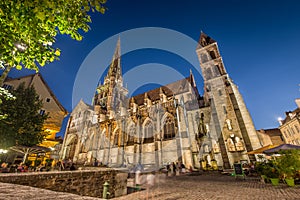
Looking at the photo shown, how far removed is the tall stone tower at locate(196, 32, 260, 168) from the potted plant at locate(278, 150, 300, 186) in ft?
33.5

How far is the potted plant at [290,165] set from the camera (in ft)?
21.1

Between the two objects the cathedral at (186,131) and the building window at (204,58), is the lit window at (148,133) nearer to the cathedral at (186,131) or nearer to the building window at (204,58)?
the cathedral at (186,131)

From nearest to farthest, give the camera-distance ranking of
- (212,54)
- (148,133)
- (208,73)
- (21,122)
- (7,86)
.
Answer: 1. (21,122)
2. (7,86)
3. (148,133)
4. (208,73)
5. (212,54)

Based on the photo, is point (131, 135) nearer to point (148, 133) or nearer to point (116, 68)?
point (148, 133)

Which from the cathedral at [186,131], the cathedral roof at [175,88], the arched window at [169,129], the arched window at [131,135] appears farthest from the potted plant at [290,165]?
the cathedral roof at [175,88]

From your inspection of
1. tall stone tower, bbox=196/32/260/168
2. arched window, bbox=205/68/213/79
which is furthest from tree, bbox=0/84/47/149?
arched window, bbox=205/68/213/79

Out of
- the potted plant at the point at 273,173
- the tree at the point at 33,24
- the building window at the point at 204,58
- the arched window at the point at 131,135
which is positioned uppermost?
the building window at the point at 204,58

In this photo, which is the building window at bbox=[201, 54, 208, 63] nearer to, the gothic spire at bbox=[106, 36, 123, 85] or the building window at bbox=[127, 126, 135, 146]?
the building window at bbox=[127, 126, 135, 146]

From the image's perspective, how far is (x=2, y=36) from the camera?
10.8 ft

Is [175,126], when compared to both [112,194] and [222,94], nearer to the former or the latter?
[222,94]

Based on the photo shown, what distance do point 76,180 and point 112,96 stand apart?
109ft

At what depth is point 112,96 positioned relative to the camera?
123 ft

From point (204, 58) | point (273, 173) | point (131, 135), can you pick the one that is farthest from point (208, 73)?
point (273, 173)

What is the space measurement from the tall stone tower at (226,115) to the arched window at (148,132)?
9569 millimetres
